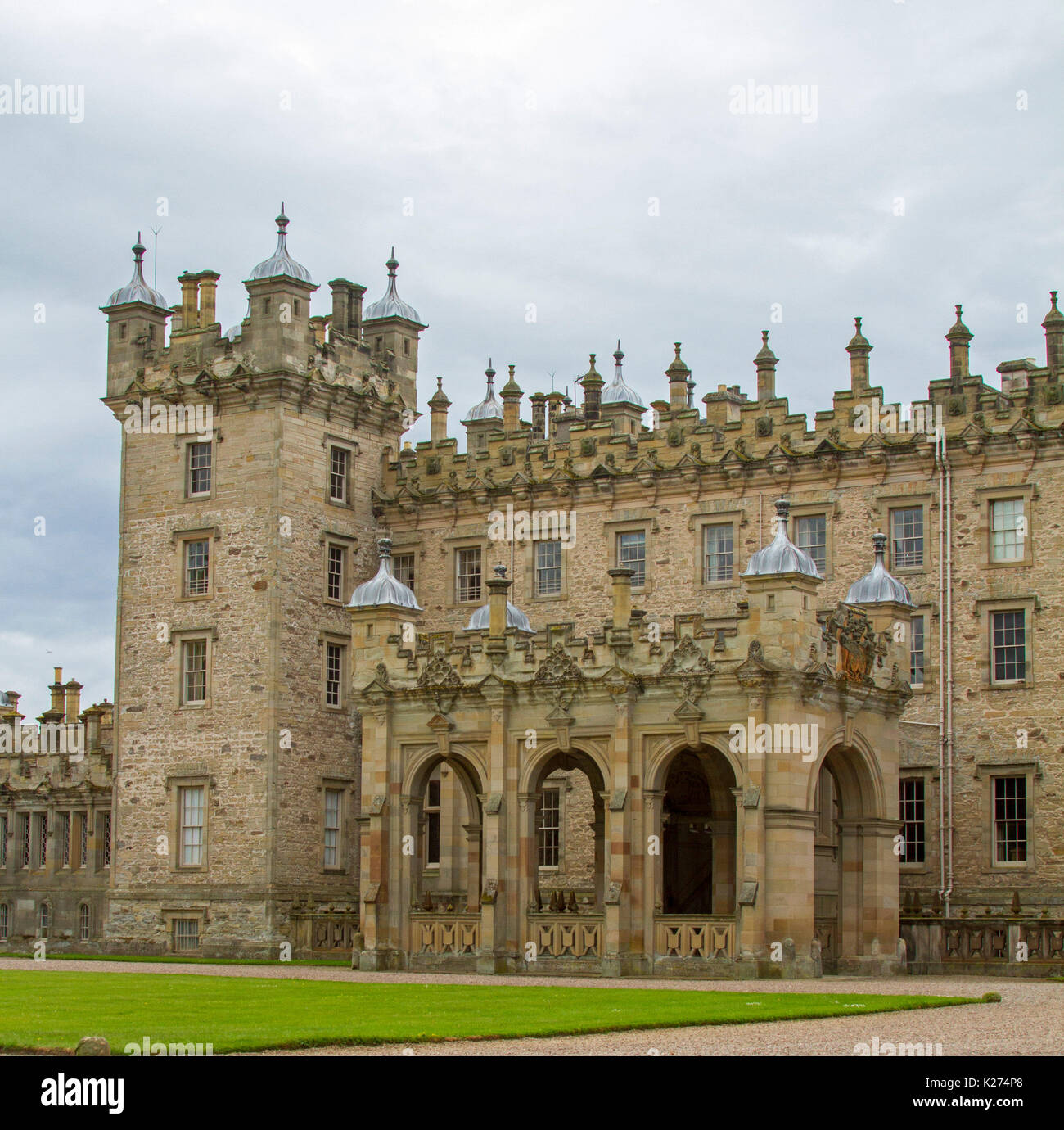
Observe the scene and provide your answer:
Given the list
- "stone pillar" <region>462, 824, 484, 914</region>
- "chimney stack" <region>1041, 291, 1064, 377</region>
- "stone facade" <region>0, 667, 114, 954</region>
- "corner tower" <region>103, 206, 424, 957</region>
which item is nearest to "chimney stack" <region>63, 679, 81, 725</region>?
"stone facade" <region>0, 667, 114, 954</region>

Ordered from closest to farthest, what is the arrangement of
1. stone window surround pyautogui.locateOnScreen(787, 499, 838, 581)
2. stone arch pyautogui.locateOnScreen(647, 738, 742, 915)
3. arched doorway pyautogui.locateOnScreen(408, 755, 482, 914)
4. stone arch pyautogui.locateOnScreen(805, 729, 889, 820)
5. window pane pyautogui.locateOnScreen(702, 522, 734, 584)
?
stone arch pyautogui.locateOnScreen(805, 729, 889, 820) → stone arch pyautogui.locateOnScreen(647, 738, 742, 915) → arched doorway pyautogui.locateOnScreen(408, 755, 482, 914) → stone window surround pyautogui.locateOnScreen(787, 499, 838, 581) → window pane pyautogui.locateOnScreen(702, 522, 734, 584)

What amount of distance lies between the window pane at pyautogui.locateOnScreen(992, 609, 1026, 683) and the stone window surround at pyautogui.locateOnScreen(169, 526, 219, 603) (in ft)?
57.8

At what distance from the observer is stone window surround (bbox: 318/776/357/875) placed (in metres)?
43.7

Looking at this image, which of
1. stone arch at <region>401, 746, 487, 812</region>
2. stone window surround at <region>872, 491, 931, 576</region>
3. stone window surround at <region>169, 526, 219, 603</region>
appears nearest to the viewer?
stone arch at <region>401, 746, 487, 812</region>

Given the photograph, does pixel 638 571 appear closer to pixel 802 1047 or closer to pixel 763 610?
pixel 763 610

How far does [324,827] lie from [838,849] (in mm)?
13005

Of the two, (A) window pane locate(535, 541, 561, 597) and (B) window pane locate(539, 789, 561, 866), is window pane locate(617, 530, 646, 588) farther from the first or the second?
(B) window pane locate(539, 789, 561, 866)

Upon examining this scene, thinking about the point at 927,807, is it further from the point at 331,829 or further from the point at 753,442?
the point at 331,829

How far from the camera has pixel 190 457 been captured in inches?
1795

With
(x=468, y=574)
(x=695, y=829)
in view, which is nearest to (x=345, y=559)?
(x=468, y=574)

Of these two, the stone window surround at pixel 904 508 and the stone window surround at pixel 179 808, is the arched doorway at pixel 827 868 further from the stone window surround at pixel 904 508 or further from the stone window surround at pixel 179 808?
the stone window surround at pixel 179 808

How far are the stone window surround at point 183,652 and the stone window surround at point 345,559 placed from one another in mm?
2780
